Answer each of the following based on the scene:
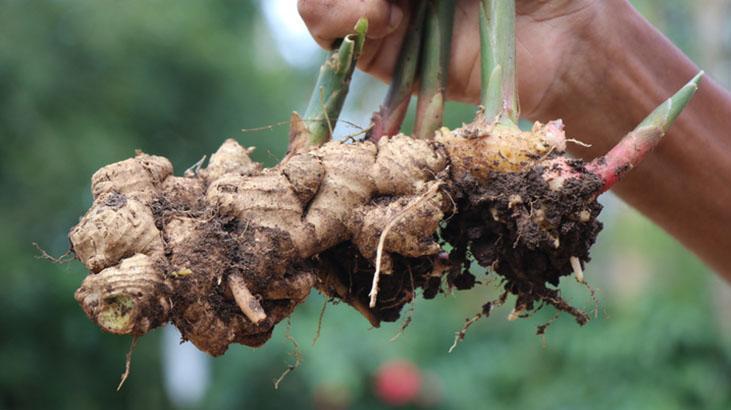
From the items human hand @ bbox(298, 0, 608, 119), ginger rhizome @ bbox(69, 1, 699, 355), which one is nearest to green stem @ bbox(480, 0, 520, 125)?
ginger rhizome @ bbox(69, 1, 699, 355)

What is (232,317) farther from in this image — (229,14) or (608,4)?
(229,14)

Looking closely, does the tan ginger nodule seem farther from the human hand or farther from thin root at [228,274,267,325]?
the human hand

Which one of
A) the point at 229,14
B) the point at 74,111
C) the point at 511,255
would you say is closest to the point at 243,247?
the point at 511,255

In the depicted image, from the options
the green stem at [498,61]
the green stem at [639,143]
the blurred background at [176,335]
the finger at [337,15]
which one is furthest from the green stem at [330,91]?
the blurred background at [176,335]

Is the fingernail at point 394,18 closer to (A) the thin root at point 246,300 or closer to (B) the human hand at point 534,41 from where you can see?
(B) the human hand at point 534,41

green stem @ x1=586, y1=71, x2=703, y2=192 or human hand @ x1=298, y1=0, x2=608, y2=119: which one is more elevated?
human hand @ x1=298, y1=0, x2=608, y2=119

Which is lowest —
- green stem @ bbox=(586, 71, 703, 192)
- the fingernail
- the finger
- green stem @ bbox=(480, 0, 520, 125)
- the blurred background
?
green stem @ bbox=(586, 71, 703, 192)
